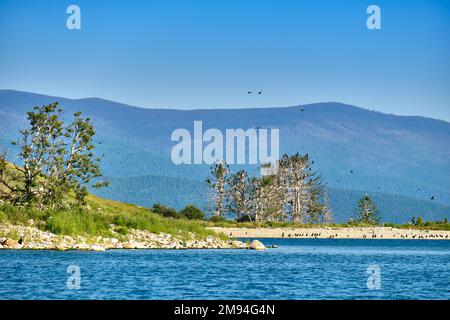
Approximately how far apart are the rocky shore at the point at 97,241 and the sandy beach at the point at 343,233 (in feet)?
136

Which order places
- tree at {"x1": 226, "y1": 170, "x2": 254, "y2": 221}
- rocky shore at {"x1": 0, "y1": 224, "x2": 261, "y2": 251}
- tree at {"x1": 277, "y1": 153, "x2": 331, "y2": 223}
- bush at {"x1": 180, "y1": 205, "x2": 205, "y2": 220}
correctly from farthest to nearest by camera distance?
tree at {"x1": 277, "y1": 153, "x2": 331, "y2": 223}
tree at {"x1": 226, "y1": 170, "x2": 254, "y2": 221}
bush at {"x1": 180, "y1": 205, "x2": 205, "y2": 220}
rocky shore at {"x1": 0, "y1": 224, "x2": 261, "y2": 251}

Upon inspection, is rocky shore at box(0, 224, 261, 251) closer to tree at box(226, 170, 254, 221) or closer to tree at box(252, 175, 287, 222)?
tree at box(252, 175, 287, 222)

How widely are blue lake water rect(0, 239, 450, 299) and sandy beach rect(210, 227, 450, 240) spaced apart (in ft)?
181

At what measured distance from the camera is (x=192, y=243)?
7481 centimetres

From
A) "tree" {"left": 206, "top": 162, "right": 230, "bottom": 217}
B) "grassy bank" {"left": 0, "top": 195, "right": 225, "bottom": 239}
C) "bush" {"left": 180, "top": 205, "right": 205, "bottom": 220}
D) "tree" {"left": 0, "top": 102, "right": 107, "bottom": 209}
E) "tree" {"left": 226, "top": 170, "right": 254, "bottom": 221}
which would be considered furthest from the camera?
"tree" {"left": 226, "top": 170, "right": 254, "bottom": 221}

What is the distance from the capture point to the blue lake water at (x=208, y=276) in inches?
1555

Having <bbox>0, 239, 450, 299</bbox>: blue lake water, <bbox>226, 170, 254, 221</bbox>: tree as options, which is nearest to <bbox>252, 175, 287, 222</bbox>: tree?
<bbox>226, 170, 254, 221</bbox>: tree

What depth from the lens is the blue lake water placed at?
3950 centimetres

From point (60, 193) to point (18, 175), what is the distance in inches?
144

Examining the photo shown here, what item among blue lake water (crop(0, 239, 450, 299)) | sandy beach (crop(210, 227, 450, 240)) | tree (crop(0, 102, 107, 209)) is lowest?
sandy beach (crop(210, 227, 450, 240))

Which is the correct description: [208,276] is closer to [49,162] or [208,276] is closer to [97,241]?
[97,241]

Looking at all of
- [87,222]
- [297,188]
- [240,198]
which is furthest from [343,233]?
[87,222]

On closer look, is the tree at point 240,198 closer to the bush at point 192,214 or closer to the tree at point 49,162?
the bush at point 192,214

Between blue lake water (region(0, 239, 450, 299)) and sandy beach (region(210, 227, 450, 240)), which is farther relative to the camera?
sandy beach (region(210, 227, 450, 240))
